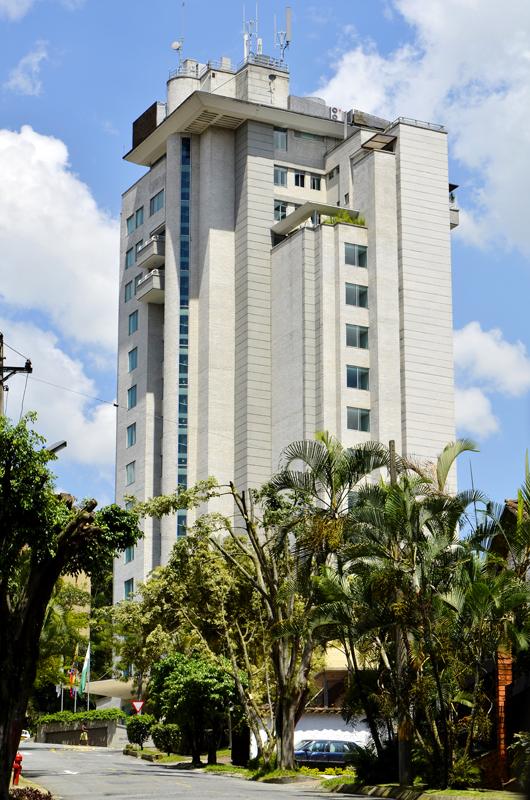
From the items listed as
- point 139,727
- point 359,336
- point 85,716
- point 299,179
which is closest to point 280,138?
point 299,179

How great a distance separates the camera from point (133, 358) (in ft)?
306

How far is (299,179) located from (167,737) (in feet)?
151

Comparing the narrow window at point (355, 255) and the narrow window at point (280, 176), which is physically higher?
the narrow window at point (280, 176)

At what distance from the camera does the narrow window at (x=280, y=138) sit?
8944 cm

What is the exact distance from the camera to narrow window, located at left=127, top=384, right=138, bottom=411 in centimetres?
9112

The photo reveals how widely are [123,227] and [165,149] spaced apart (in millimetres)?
8991

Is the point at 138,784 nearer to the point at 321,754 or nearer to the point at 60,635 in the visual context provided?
the point at 321,754

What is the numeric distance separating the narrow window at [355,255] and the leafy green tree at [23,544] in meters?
58.6

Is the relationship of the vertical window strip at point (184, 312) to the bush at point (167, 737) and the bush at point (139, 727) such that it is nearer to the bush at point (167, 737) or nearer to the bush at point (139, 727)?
the bush at point (139, 727)

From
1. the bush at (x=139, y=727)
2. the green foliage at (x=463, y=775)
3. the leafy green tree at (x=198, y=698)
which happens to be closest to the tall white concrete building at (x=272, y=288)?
the bush at (x=139, y=727)

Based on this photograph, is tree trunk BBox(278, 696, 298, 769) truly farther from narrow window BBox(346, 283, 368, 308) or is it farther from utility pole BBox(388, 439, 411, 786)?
narrow window BBox(346, 283, 368, 308)

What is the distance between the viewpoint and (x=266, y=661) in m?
43.8

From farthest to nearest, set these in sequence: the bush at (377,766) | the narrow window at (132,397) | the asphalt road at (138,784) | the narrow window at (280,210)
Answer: the narrow window at (132,397) < the narrow window at (280,210) < the bush at (377,766) < the asphalt road at (138,784)

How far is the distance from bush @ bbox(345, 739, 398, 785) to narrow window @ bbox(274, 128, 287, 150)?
6231 centimetres
